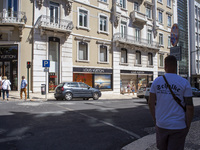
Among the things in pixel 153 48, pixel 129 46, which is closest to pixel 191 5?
pixel 153 48

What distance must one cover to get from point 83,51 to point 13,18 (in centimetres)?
810

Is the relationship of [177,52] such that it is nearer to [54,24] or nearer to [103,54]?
[54,24]

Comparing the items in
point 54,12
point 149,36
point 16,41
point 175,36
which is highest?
point 54,12

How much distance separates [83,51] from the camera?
21938mm

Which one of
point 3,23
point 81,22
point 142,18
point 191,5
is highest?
point 191,5

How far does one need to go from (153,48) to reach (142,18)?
5.08m

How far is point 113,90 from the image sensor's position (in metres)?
24.1

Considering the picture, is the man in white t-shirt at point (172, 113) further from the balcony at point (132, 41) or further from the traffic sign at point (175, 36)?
the balcony at point (132, 41)

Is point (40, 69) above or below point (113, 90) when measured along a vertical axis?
above

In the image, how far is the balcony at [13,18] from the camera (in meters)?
16.8

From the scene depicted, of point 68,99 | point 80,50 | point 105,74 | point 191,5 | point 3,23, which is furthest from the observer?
point 191,5

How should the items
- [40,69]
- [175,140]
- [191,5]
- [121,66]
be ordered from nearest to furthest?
[175,140]
[40,69]
[121,66]
[191,5]

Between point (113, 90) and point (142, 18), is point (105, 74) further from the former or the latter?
point (142, 18)

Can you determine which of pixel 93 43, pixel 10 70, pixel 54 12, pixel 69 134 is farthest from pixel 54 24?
pixel 69 134
